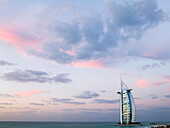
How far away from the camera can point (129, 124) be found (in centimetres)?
15738

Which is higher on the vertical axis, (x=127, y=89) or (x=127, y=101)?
(x=127, y=89)

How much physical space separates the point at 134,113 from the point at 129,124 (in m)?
10.8

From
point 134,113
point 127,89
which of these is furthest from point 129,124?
point 127,89

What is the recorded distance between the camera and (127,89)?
546 ft

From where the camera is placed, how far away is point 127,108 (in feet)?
532

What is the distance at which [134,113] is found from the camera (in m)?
163

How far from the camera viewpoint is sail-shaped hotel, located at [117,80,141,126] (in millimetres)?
160875

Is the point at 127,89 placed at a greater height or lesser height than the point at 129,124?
greater

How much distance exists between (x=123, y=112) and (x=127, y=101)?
1021cm

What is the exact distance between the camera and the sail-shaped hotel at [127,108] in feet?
528

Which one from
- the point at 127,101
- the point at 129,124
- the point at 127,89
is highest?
the point at 127,89

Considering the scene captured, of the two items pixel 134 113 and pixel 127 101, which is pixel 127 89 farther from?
pixel 134 113

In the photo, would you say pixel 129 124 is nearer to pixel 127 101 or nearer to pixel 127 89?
pixel 127 101

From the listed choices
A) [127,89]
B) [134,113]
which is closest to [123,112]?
[134,113]
